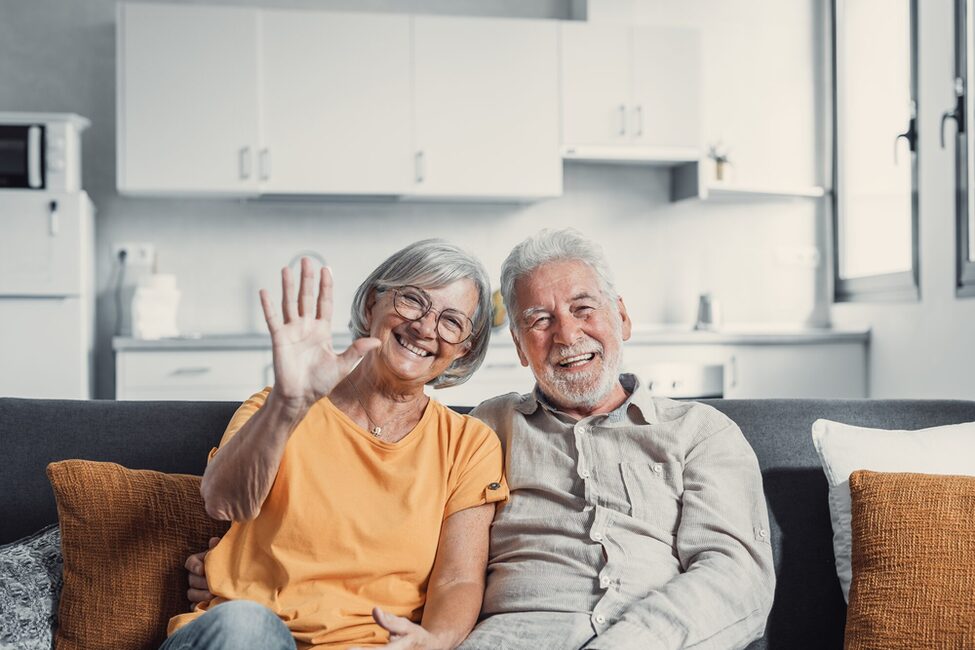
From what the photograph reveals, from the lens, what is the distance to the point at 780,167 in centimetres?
458

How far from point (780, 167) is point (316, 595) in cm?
375

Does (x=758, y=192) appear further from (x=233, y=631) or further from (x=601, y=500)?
(x=233, y=631)

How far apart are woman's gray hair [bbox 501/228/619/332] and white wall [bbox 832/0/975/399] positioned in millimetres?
2338

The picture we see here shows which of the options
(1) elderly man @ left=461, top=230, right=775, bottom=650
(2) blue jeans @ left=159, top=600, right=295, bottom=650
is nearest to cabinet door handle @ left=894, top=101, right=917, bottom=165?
(1) elderly man @ left=461, top=230, right=775, bottom=650

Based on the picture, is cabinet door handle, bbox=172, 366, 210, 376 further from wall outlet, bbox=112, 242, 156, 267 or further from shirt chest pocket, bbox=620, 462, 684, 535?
shirt chest pocket, bbox=620, 462, 684, 535

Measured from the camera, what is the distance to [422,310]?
5.41 feet

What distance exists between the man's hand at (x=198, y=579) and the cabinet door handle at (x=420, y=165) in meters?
2.52

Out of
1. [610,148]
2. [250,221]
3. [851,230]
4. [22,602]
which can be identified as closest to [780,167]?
[851,230]

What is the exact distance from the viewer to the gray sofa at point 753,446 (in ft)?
5.72

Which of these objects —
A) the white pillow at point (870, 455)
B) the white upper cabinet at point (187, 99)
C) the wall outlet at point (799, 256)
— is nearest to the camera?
the white pillow at point (870, 455)

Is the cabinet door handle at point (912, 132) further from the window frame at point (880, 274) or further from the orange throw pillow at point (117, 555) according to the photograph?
the orange throw pillow at point (117, 555)

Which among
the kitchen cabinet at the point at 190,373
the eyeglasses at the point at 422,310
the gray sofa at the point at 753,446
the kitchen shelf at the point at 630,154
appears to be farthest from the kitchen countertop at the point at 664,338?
the eyeglasses at the point at 422,310

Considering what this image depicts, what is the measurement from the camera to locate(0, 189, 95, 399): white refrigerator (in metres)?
3.48

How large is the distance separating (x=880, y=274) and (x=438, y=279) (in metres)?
3.15
